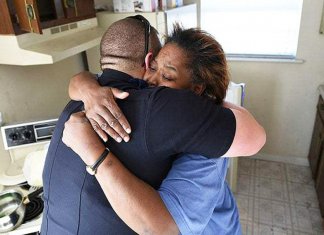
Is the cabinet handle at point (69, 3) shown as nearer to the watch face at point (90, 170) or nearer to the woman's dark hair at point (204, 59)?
the woman's dark hair at point (204, 59)

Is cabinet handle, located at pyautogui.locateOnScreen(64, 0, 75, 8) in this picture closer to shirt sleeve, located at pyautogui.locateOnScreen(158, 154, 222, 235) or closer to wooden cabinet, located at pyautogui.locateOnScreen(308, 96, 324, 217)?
shirt sleeve, located at pyautogui.locateOnScreen(158, 154, 222, 235)

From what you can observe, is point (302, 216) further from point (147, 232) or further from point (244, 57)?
point (147, 232)

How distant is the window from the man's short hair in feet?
6.17

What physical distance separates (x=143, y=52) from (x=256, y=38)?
6.44 feet

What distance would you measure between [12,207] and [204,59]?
1060mm

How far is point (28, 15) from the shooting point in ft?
3.47

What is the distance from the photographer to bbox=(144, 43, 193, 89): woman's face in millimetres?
803

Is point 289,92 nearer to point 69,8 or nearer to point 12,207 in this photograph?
point 69,8

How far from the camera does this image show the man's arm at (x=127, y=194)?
2.06 ft

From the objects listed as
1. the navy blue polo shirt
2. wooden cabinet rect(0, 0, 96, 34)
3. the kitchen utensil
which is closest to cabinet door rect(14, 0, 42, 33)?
wooden cabinet rect(0, 0, 96, 34)

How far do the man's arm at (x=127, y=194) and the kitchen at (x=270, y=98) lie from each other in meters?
1.09

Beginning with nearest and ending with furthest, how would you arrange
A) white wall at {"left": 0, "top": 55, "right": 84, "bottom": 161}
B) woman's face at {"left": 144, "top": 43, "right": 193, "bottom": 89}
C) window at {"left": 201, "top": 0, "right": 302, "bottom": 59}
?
woman's face at {"left": 144, "top": 43, "right": 193, "bottom": 89} → white wall at {"left": 0, "top": 55, "right": 84, "bottom": 161} → window at {"left": 201, "top": 0, "right": 302, "bottom": 59}

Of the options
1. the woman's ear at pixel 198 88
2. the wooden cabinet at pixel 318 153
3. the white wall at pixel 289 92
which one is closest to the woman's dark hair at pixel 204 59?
the woman's ear at pixel 198 88

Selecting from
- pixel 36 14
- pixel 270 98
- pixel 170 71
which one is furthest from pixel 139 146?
pixel 270 98
